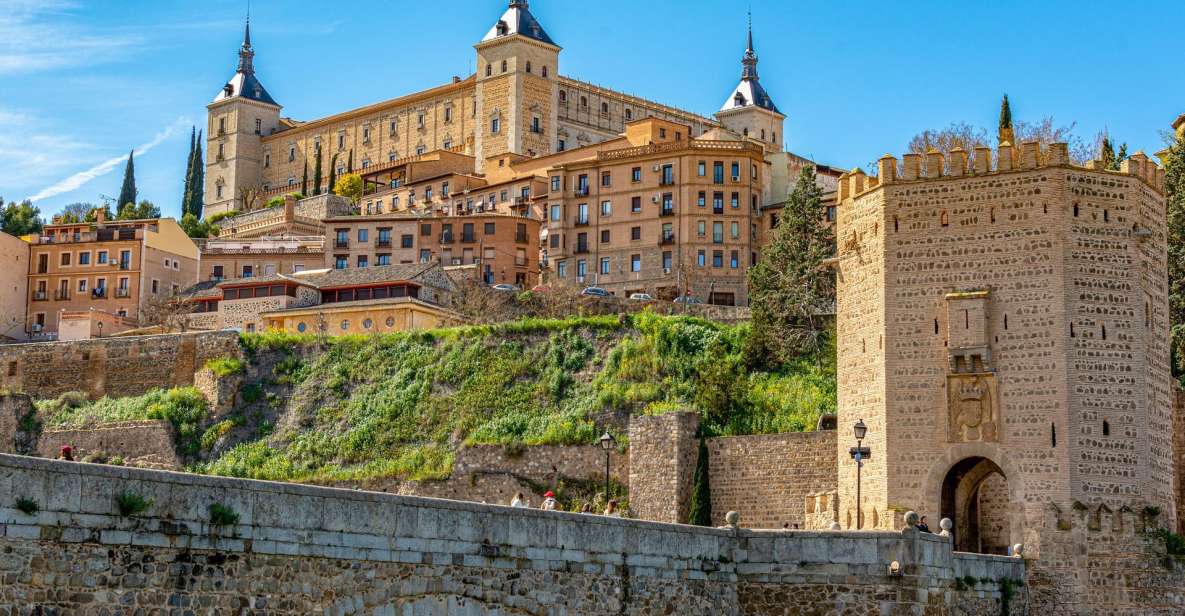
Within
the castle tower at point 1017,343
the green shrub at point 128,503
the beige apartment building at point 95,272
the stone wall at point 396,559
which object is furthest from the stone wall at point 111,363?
the green shrub at point 128,503

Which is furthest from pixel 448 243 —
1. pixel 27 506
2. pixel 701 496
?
pixel 27 506

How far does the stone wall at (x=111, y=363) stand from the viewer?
5594cm

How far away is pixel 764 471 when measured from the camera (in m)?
39.0

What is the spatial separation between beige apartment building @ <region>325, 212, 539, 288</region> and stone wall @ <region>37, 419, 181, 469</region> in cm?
2517

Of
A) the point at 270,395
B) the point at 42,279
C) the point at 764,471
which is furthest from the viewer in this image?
the point at 42,279

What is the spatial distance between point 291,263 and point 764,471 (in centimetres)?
4480

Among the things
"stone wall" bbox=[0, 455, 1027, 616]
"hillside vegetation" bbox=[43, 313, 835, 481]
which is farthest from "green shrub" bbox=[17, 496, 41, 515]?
"hillside vegetation" bbox=[43, 313, 835, 481]

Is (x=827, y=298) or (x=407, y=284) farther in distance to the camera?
(x=407, y=284)

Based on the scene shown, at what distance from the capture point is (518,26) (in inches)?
4031

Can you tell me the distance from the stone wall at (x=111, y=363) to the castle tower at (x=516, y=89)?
142ft

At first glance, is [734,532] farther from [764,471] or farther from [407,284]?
[407,284]

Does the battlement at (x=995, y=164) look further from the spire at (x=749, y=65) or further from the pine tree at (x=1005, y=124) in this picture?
the spire at (x=749, y=65)

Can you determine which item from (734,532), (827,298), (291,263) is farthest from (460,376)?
(291,263)

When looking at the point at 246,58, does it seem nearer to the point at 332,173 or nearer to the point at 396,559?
the point at 332,173
